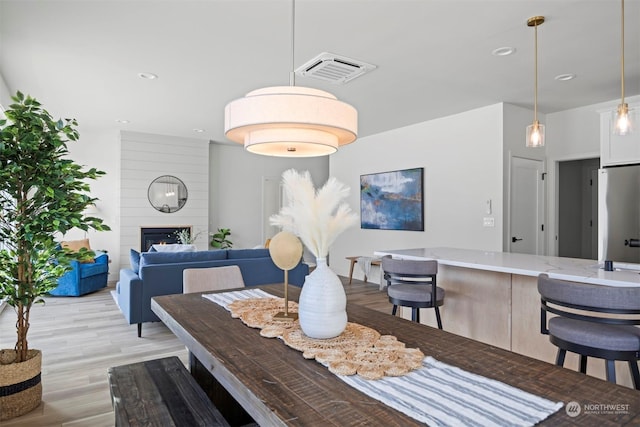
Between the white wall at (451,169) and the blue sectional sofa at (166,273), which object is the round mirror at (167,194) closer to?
the blue sectional sofa at (166,273)

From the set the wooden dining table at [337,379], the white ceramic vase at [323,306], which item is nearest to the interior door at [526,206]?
the wooden dining table at [337,379]

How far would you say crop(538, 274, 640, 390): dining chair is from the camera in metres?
1.75

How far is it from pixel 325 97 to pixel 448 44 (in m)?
2.31

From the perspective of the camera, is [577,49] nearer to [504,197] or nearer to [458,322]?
[504,197]

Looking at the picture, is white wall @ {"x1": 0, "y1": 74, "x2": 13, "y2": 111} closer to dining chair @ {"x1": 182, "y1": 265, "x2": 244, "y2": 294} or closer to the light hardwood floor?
the light hardwood floor

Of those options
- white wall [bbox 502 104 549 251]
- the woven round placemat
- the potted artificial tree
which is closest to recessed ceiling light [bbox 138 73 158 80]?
the potted artificial tree

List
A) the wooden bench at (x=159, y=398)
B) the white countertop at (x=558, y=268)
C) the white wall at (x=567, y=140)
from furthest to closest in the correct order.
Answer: the white wall at (x=567, y=140)
the white countertop at (x=558, y=268)
the wooden bench at (x=159, y=398)

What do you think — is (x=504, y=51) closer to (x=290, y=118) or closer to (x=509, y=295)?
(x=509, y=295)

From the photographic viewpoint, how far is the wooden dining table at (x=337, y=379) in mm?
935

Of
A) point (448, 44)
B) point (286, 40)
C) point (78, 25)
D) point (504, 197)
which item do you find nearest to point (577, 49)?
point (448, 44)

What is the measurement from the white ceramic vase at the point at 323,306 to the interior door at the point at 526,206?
4.32m

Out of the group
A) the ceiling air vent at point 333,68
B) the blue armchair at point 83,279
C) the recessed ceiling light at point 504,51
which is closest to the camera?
the recessed ceiling light at point 504,51

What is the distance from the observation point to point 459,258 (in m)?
3.08

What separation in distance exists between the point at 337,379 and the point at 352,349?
0.76 ft
